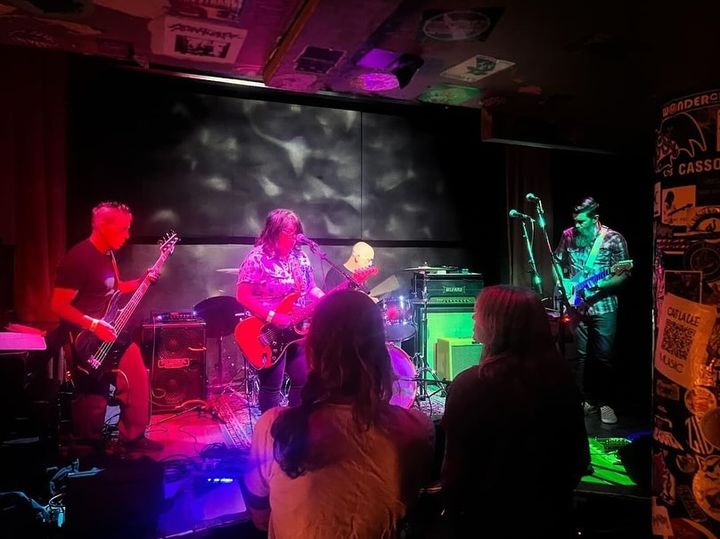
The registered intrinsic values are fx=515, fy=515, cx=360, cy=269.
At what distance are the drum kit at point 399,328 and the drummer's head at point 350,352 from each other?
2.92 m

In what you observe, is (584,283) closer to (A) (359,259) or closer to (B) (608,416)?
(B) (608,416)

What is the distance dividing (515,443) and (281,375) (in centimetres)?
245

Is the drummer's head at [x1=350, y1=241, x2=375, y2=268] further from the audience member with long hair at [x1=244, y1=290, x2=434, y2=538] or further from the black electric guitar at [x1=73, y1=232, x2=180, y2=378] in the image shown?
the audience member with long hair at [x1=244, y1=290, x2=434, y2=538]

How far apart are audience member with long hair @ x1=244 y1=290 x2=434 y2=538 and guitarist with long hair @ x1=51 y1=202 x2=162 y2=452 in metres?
2.65

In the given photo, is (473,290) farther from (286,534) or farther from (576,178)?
(286,534)

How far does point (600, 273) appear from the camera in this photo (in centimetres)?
481

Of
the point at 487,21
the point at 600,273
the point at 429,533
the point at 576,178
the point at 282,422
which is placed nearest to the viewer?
the point at 282,422

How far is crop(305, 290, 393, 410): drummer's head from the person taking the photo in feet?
4.61

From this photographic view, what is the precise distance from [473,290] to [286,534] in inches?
186

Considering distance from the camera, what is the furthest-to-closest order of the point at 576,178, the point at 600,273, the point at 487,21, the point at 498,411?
the point at 576,178 → the point at 600,273 → the point at 487,21 → the point at 498,411

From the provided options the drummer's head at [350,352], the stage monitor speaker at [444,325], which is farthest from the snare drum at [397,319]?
the drummer's head at [350,352]

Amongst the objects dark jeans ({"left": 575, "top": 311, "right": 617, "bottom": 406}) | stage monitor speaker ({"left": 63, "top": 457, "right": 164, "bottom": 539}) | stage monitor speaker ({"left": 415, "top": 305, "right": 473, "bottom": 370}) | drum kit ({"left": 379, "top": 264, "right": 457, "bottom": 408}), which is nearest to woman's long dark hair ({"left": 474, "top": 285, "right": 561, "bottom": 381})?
stage monitor speaker ({"left": 63, "top": 457, "right": 164, "bottom": 539})

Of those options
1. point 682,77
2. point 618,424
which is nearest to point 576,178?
point 682,77

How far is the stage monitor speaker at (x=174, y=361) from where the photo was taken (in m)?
4.71
